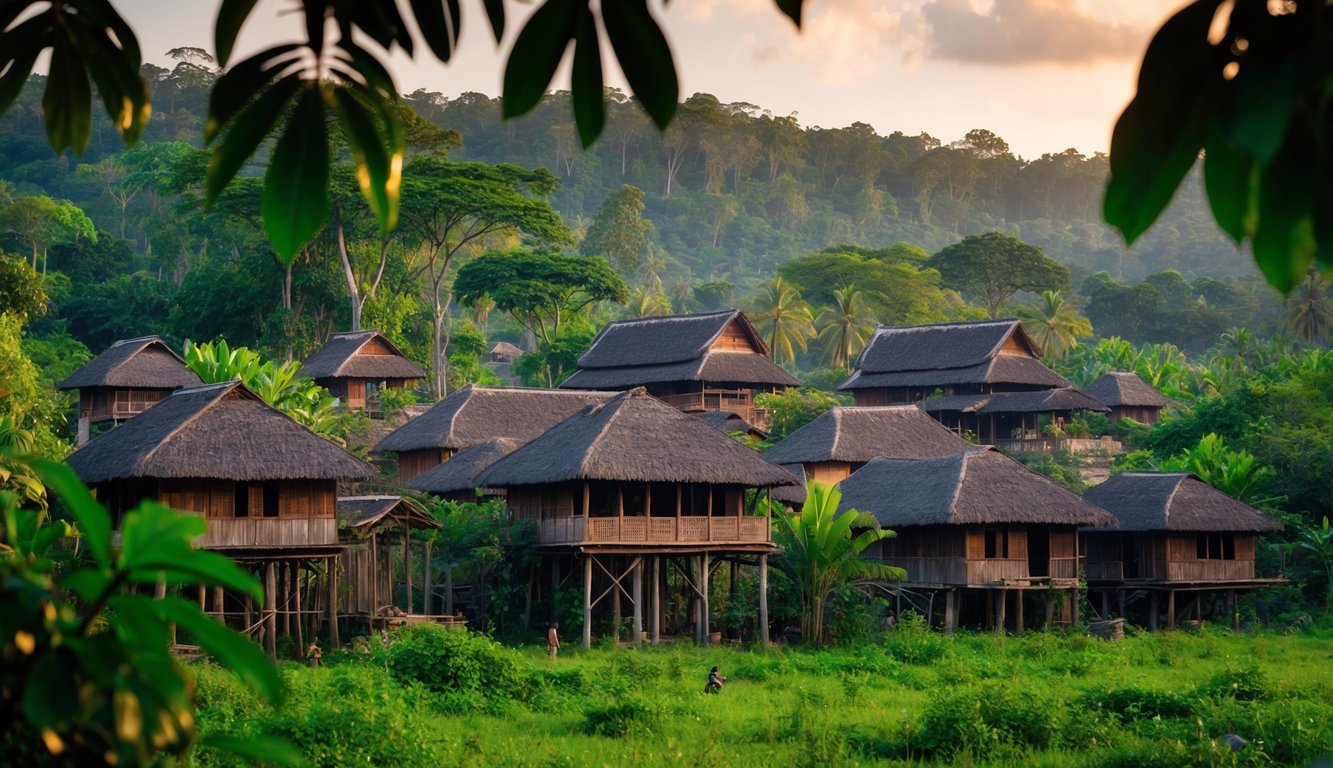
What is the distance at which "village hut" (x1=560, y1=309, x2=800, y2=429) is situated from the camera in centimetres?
4641

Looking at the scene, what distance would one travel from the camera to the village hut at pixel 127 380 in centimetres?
3906

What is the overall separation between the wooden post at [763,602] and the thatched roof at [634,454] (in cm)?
→ 149

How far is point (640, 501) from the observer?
29.4m

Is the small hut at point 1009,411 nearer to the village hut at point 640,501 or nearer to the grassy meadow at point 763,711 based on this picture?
the village hut at point 640,501

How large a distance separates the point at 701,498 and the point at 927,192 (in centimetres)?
11629

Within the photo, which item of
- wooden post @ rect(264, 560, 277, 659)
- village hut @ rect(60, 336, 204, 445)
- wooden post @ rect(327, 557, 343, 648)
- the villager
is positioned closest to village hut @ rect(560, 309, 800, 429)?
village hut @ rect(60, 336, 204, 445)

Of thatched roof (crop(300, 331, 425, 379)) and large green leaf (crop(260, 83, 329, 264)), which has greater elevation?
thatched roof (crop(300, 331, 425, 379))

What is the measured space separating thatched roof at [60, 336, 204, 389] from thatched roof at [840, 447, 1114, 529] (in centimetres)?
1765

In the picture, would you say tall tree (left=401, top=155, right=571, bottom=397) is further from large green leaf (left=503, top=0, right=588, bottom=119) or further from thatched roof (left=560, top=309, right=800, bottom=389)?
large green leaf (left=503, top=0, right=588, bottom=119)

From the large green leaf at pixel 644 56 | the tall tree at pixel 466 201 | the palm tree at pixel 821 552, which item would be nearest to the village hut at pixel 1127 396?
the tall tree at pixel 466 201

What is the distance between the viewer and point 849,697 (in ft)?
67.0

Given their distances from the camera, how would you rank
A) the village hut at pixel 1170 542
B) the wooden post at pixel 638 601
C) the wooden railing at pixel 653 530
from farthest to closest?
the village hut at pixel 1170 542
the wooden post at pixel 638 601
the wooden railing at pixel 653 530

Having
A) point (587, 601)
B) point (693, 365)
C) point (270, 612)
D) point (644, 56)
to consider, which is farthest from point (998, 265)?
point (644, 56)

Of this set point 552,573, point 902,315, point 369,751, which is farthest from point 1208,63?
point 902,315
